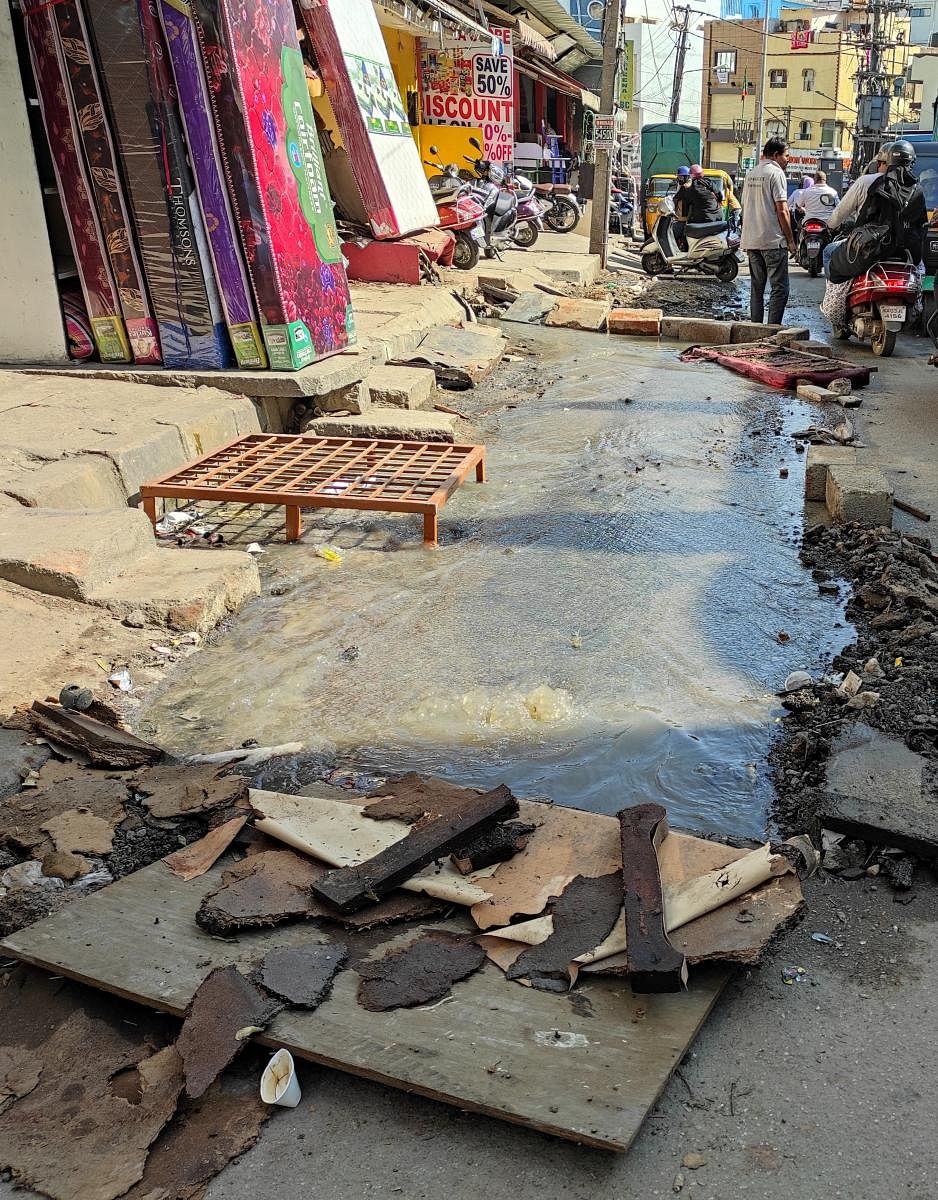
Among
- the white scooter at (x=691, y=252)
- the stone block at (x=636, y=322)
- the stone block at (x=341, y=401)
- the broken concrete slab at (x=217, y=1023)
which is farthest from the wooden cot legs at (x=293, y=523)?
the white scooter at (x=691, y=252)

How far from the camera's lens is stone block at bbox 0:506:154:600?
426 cm

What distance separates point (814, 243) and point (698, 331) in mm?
7154

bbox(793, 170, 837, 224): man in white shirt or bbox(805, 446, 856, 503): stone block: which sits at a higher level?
bbox(793, 170, 837, 224): man in white shirt

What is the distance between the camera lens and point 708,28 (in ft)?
181

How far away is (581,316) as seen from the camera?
1230cm

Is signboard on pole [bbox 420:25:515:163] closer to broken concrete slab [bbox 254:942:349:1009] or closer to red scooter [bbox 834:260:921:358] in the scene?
red scooter [bbox 834:260:921:358]

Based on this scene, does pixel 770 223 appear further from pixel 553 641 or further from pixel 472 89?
pixel 472 89

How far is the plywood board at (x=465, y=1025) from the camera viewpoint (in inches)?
79.0

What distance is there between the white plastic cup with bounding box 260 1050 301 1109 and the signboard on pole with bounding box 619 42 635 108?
3839cm

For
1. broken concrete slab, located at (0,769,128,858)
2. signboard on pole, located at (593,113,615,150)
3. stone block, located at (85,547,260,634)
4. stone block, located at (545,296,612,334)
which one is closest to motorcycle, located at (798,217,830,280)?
signboard on pole, located at (593,113,615,150)

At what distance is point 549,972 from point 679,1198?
54 cm

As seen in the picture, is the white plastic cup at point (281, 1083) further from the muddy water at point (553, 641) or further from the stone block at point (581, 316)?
the stone block at point (581, 316)

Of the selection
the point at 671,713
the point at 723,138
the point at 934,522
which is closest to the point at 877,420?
the point at 934,522

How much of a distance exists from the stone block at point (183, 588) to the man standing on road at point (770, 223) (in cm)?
740
